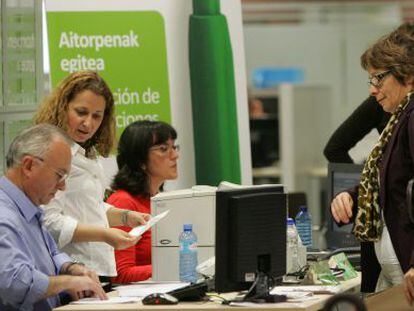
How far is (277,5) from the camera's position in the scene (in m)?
17.9

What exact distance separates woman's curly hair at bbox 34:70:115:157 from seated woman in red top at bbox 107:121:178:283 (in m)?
0.47

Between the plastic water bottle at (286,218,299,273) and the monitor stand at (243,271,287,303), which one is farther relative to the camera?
the plastic water bottle at (286,218,299,273)

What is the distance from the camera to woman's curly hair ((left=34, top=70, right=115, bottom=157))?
4719 millimetres

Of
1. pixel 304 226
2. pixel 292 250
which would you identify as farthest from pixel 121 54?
pixel 292 250

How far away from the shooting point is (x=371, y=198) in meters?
4.12

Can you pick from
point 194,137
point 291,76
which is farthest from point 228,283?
point 291,76

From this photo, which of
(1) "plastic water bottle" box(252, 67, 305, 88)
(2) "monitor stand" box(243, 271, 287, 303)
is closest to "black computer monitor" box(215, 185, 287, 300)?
(2) "monitor stand" box(243, 271, 287, 303)

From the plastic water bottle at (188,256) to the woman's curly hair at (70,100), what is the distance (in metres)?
0.57

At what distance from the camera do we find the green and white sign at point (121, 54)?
6246mm

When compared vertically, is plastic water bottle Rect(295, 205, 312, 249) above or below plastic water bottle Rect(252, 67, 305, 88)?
below

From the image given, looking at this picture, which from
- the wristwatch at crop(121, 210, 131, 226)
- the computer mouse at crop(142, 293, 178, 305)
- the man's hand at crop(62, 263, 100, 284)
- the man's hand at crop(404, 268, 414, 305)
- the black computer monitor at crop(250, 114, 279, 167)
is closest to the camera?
the man's hand at crop(404, 268, 414, 305)

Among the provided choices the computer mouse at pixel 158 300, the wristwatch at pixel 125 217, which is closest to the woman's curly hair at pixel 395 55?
the computer mouse at pixel 158 300

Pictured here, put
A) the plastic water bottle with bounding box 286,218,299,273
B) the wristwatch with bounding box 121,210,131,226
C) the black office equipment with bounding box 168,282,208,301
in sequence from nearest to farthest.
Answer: the black office equipment with bounding box 168,282,208,301
the plastic water bottle with bounding box 286,218,299,273
the wristwatch with bounding box 121,210,131,226

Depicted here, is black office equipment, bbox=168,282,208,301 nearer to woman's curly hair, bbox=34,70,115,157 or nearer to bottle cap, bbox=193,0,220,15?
woman's curly hair, bbox=34,70,115,157
